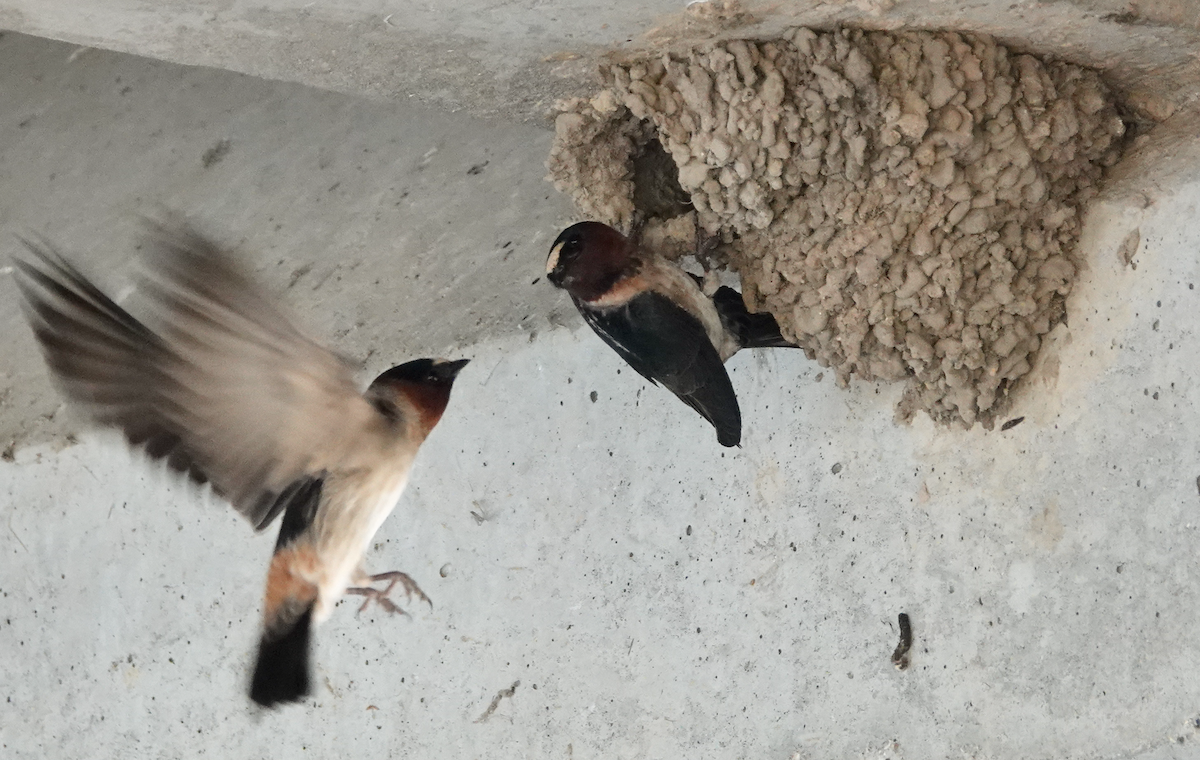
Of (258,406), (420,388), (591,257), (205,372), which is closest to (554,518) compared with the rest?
(591,257)

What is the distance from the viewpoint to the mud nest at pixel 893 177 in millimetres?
2459

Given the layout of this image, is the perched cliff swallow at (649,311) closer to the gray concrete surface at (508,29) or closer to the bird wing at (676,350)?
the bird wing at (676,350)

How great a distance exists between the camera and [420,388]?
8.35 feet

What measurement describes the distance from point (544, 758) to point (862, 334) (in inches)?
58.6

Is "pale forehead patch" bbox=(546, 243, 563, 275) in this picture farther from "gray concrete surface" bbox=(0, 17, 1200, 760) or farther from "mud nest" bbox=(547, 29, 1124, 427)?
"gray concrete surface" bbox=(0, 17, 1200, 760)

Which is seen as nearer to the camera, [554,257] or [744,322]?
[554,257]

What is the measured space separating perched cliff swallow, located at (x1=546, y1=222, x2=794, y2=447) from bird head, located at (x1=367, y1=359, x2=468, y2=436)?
0.41 metres

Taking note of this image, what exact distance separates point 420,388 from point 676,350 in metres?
0.57

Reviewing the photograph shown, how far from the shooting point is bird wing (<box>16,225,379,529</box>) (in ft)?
6.74

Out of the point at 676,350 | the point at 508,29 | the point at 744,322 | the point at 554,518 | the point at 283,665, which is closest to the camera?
the point at 508,29

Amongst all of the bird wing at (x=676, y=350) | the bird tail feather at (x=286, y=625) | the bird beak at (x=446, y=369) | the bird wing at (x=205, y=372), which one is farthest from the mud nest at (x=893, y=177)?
the bird tail feather at (x=286, y=625)

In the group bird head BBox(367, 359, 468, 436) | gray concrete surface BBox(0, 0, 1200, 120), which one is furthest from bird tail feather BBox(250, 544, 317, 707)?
gray concrete surface BBox(0, 0, 1200, 120)

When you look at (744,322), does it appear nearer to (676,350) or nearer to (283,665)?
(676,350)

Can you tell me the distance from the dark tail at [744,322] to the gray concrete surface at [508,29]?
0.68 metres
